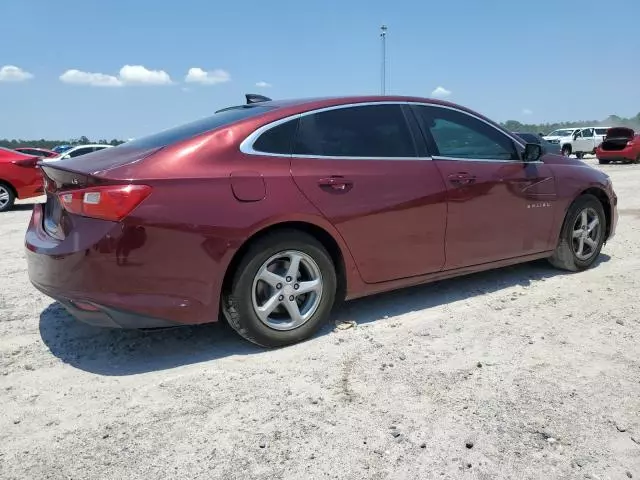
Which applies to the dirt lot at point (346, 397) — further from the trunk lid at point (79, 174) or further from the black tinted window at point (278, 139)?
the black tinted window at point (278, 139)

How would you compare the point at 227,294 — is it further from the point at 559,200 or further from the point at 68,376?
the point at 559,200

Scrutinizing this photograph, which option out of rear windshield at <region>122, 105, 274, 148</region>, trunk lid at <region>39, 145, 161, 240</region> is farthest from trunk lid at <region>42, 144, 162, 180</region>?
rear windshield at <region>122, 105, 274, 148</region>

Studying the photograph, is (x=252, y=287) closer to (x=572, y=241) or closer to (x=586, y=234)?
(x=572, y=241)

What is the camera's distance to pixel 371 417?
2.66 m

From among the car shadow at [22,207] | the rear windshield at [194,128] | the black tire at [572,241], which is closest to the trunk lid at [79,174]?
the rear windshield at [194,128]

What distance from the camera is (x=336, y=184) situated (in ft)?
11.7

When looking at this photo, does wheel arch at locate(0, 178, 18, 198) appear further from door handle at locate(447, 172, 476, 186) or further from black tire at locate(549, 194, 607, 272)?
black tire at locate(549, 194, 607, 272)

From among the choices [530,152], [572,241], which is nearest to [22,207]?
[530,152]

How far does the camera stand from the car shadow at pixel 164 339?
11.0 ft

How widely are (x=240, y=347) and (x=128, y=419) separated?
3.17 feet

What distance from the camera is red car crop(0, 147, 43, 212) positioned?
10867 mm

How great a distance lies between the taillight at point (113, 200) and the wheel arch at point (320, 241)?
25.0 inches

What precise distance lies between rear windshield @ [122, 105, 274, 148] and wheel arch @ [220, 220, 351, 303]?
0.73 meters

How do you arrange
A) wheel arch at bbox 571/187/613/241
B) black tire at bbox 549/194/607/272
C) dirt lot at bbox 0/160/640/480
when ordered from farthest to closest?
wheel arch at bbox 571/187/613/241 → black tire at bbox 549/194/607/272 → dirt lot at bbox 0/160/640/480
